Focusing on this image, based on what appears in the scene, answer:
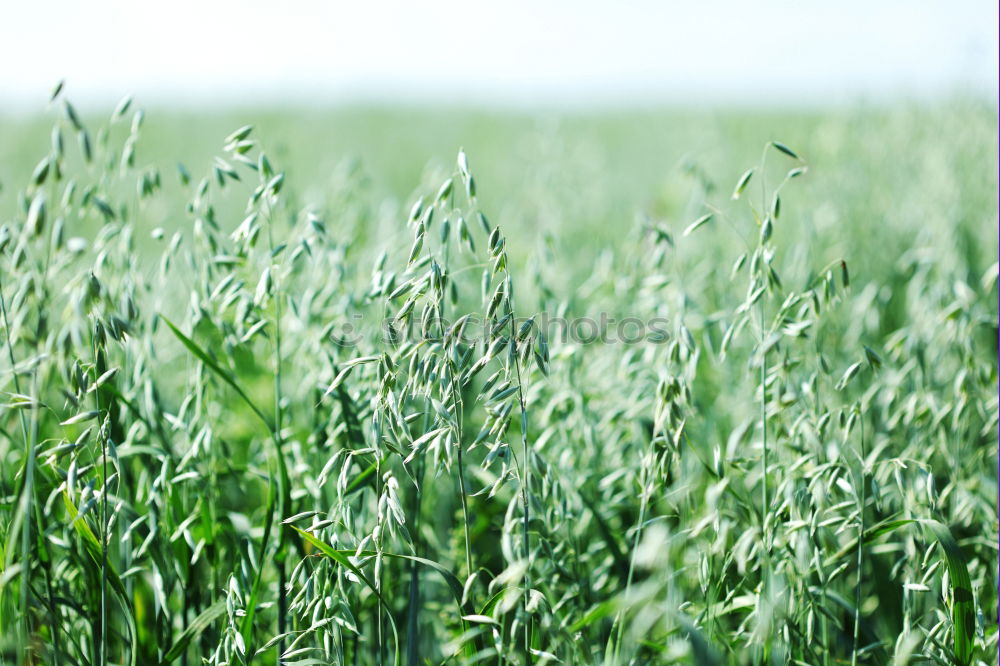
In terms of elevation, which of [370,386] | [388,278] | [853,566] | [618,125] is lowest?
[853,566]

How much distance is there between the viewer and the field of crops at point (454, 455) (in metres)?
1.12

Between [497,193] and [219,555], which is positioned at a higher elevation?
[497,193]

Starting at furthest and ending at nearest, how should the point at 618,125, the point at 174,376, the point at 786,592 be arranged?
the point at 618,125
the point at 174,376
the point at 786,592

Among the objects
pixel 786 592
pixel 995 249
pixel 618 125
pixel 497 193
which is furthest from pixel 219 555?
pixel 618 125

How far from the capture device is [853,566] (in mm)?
1656

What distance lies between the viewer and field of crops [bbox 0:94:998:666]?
1118 mm

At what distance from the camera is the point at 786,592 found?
125cm

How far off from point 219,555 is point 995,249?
3296 millimetres

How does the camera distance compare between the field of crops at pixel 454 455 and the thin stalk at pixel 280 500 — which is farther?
the thin stalk at pixel 280 500

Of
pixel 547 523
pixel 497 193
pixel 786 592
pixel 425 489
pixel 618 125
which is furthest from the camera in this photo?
pixel 618 125

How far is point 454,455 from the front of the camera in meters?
1.36

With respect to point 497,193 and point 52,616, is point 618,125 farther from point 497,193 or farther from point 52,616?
point 52,616

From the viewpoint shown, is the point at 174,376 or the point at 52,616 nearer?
the point at 52,616

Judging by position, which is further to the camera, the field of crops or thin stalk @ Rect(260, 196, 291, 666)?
thin stalk @ Rect(260, 196, 291, 666)
